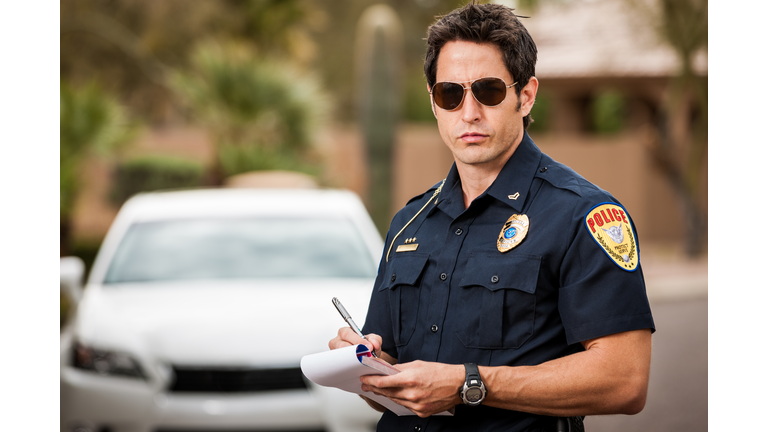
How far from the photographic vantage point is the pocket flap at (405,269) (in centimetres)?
201

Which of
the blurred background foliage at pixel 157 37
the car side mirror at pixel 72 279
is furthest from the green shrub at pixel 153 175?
the car side mirror at pixel 72 279

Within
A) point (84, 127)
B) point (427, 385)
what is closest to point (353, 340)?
point (427, 385)

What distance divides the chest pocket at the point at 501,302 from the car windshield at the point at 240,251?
2.73m

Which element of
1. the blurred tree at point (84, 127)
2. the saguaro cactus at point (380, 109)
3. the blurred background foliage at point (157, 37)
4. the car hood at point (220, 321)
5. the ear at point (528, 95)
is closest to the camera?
the ear at point (528, 95)

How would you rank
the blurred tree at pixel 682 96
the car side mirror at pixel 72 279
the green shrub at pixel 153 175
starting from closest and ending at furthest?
the car side mirror at pixel 72 279 < the blurred tree at pixel 682 96 < the green shrub at pixel 153 175

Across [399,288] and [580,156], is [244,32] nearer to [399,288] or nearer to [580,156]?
[580,156]

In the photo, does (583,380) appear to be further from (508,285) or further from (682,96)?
(682,96)

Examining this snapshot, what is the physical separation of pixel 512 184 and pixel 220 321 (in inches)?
88.8

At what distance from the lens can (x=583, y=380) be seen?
1715mm

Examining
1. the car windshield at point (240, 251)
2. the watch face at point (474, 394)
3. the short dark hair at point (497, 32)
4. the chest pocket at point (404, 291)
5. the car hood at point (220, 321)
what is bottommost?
the car hood at point (220, 321)

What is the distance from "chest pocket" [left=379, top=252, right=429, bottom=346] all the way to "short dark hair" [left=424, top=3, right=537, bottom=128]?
49cm

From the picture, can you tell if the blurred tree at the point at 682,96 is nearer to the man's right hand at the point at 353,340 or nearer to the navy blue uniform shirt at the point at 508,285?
the navy blue uniform shirt at the point at 508,285
